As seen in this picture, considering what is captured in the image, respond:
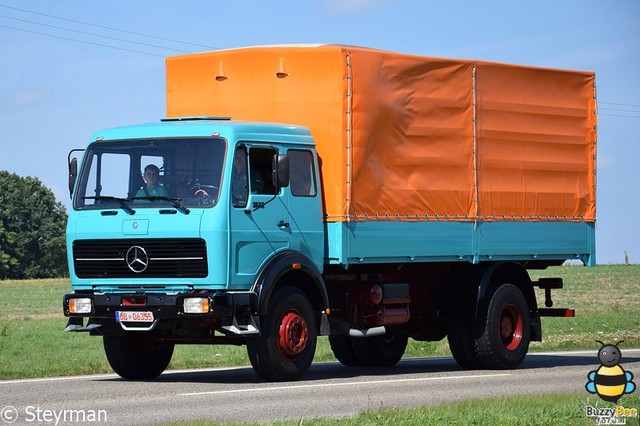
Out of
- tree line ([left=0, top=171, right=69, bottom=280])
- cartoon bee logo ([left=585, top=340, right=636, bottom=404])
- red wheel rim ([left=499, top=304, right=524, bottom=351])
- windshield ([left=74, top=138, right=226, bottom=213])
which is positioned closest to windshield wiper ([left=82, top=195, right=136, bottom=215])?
windshield ([left=74, top=138, right=226, bottom=213])

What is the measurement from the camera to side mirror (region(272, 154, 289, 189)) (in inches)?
662

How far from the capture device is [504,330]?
2062 centimetres

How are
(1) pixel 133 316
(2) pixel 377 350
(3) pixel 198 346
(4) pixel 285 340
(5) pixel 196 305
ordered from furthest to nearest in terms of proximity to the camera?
(3) pixel 198 346 < (2) pixel 377 350 < (4) pixel 285 340 < (1) pixel 133 316 < (5) pixel 196 305

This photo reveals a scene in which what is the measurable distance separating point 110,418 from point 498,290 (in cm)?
883

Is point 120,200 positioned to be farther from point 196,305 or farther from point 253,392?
point 253,392

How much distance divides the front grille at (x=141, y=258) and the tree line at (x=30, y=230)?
3854 inches

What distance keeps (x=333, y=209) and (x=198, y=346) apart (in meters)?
13.4

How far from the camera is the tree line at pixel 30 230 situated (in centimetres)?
11538

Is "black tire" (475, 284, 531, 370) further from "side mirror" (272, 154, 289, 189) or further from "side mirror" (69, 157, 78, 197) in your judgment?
"side mirror" (69, 157, 78, 197)

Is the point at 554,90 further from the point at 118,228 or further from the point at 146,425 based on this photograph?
the point at 146,425

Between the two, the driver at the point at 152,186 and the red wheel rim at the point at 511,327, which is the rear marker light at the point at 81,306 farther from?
the red wheel rim at the point at 511,327

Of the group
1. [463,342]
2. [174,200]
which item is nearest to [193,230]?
[174,200]

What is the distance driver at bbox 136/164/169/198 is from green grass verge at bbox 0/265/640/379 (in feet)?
12.9

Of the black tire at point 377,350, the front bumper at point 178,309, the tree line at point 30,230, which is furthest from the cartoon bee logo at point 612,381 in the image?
the tree line at point 30,230
